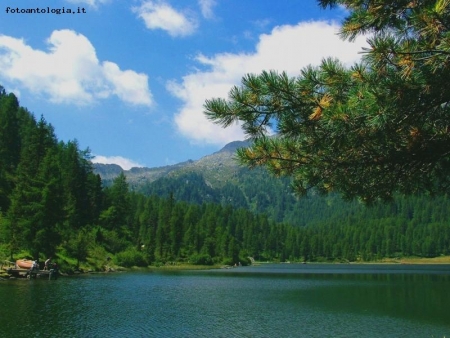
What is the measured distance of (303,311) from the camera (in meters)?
48.2

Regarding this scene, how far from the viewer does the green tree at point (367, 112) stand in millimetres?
8508

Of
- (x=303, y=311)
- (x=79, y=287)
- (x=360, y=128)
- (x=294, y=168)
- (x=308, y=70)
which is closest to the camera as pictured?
(x=360, y=128)

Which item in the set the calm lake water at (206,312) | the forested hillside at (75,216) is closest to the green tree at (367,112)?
the forested hillside at (75,216)

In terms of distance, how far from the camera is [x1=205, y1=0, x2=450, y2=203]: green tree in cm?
851

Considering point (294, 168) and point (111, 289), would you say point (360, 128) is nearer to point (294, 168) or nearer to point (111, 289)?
point (294, 168)

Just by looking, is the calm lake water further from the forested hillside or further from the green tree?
the green tree

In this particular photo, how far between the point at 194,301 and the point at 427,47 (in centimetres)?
5023

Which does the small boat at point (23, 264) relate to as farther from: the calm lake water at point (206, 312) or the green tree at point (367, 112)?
the green tree at point (367, 112)

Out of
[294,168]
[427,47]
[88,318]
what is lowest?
[88,318]

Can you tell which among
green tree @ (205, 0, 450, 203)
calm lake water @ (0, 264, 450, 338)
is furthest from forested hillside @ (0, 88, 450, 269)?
green tree @ (205, 0, 450, 203)

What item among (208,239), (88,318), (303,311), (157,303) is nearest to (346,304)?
(303,311)

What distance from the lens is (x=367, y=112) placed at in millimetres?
8633

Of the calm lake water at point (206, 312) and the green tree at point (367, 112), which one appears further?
the calm lake water at point (206, 312)

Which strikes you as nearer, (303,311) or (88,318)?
(88,318)
